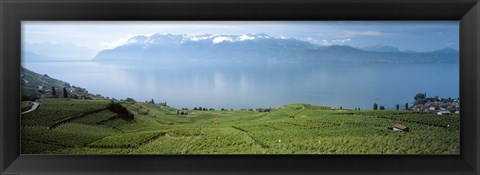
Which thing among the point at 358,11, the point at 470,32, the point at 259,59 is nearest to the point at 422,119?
the point at 470,32

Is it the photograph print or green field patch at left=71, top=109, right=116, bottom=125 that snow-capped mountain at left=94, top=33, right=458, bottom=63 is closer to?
the photograph print

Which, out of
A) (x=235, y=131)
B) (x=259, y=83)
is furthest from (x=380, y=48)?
(x=235, y=131)

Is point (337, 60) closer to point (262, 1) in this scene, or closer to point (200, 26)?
point (262, 1)

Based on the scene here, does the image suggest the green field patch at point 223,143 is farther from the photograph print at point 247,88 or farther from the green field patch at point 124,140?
the green field patch at point 124,140

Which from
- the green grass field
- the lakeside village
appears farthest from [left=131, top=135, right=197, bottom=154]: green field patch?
the lakeside village

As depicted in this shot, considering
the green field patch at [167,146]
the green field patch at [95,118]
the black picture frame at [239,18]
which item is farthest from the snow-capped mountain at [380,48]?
the green field patch at [95,118]

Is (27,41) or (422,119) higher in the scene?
(27,41)

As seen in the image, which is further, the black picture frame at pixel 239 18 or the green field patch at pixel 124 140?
the green field patch at pixel 124 140

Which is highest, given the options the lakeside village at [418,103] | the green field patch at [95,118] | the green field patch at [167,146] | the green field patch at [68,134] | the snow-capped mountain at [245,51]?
the snow-capped mountain at [245,51]

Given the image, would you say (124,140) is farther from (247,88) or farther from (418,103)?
(418,103)
